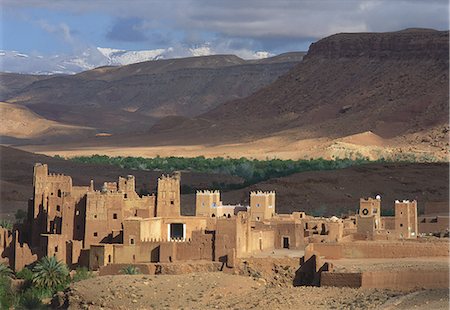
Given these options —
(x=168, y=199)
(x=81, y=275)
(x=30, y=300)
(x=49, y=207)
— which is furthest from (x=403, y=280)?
(x=49, y=207)

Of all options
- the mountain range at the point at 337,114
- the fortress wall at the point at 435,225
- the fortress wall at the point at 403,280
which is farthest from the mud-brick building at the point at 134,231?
A: the mountain range at the point at 337,114

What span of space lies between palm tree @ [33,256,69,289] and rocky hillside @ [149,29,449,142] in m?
83.2

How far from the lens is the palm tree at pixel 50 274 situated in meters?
45.7

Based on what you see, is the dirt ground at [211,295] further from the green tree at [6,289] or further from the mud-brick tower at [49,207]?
the mud-brick tower at [49,207]

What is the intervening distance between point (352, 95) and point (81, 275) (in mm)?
104103

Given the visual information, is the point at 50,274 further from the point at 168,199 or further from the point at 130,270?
the point at 168,199

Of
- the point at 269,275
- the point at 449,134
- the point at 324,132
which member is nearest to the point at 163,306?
the point at 269,275

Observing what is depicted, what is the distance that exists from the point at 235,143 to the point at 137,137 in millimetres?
20199

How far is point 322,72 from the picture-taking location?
158 m

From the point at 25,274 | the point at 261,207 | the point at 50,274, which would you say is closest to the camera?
the point at 50,274

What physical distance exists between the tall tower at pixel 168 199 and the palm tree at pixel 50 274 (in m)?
5.47

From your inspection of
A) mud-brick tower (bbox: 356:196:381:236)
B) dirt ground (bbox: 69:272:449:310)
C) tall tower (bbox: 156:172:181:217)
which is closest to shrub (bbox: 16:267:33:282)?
dirt ground (bbox: 69:272:449:310)

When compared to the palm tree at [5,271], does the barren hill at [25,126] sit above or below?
above

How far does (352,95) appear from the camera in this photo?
486 ft
